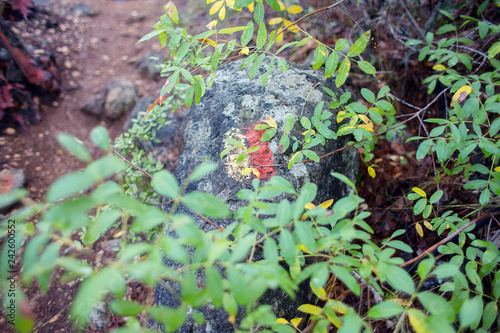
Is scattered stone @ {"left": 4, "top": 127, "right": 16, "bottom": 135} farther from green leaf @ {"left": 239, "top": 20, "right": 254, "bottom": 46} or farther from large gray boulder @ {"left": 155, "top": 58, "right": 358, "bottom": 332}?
green leaf @ {"left": 239, "top": 20, "right": 254, "bottom": 46}

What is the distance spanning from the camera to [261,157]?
1574 mm

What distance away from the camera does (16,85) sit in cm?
339

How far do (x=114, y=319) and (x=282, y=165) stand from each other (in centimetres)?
160

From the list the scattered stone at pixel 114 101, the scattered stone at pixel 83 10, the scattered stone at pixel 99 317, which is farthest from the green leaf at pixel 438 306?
the scattered stone at pixel 83 10

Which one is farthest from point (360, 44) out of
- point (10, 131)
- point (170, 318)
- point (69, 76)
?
point (69, 76)

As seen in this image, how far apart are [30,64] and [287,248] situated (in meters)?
4.15

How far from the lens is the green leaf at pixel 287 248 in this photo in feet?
2.59

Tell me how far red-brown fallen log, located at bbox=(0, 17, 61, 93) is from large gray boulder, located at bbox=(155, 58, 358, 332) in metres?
2.81

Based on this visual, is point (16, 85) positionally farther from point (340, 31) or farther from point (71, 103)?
point (340, 31)

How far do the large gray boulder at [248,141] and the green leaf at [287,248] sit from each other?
66 cm

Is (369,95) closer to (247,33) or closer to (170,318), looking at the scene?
(247,33)

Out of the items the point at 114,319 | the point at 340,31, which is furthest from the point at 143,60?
the point at 114,319

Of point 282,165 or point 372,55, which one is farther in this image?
point 372,55

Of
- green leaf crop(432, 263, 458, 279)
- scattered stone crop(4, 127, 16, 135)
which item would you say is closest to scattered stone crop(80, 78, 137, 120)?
scattered stone crop(4, 127, 16, 135)
